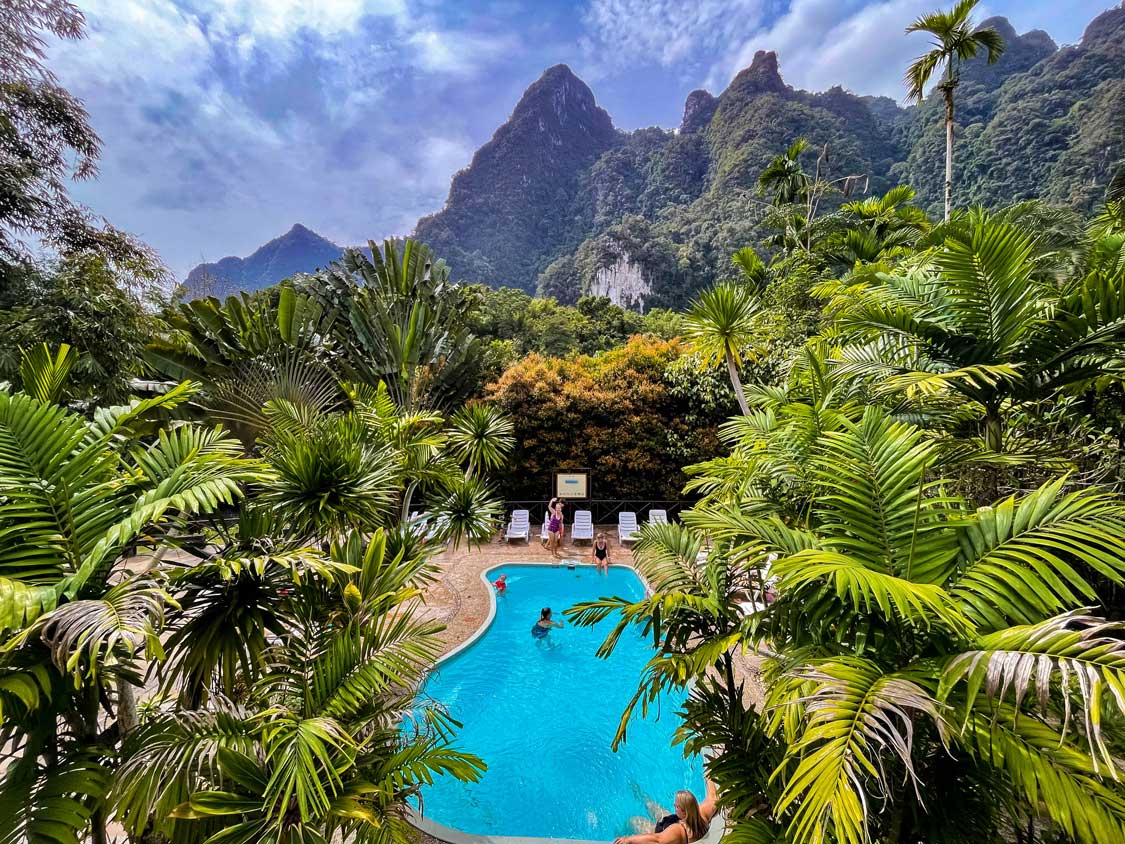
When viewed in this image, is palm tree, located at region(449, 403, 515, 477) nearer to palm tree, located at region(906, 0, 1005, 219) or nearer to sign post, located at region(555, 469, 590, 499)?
sign post, located at region(555, 469, 590, 499)

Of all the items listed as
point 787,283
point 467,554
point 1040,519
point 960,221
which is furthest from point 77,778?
point 787,283

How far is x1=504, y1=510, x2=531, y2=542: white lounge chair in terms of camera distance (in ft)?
36.4

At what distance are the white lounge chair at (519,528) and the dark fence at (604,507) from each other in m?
0.90

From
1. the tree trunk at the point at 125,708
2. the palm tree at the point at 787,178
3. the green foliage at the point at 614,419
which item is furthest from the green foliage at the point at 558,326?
the tree trunk at the point at 125,708

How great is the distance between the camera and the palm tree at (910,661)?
1.21 metres

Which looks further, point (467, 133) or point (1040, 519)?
point (467, 133)

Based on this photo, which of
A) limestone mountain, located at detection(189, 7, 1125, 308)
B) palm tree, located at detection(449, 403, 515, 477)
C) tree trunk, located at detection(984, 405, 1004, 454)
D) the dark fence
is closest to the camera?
tree trunk, located at detection(984, 405, 1004, 454)

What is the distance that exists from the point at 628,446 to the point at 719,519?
33.8 ft

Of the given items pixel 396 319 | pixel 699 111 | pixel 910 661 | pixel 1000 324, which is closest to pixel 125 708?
pixel 910 661

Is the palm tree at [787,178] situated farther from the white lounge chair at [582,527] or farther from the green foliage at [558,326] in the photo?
the white lounge chair at [582,527]

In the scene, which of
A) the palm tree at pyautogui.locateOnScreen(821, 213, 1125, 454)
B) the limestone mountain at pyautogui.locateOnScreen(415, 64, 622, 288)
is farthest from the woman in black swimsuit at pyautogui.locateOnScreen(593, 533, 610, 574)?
the limestone mountain at pyautogui.locateOnScreen(415, 64, 622, 288)

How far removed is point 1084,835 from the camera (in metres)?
1.21

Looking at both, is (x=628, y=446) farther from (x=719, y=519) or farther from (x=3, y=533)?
(x=3, y=533)

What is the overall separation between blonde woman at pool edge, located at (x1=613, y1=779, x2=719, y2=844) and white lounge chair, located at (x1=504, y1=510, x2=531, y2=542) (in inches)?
305
